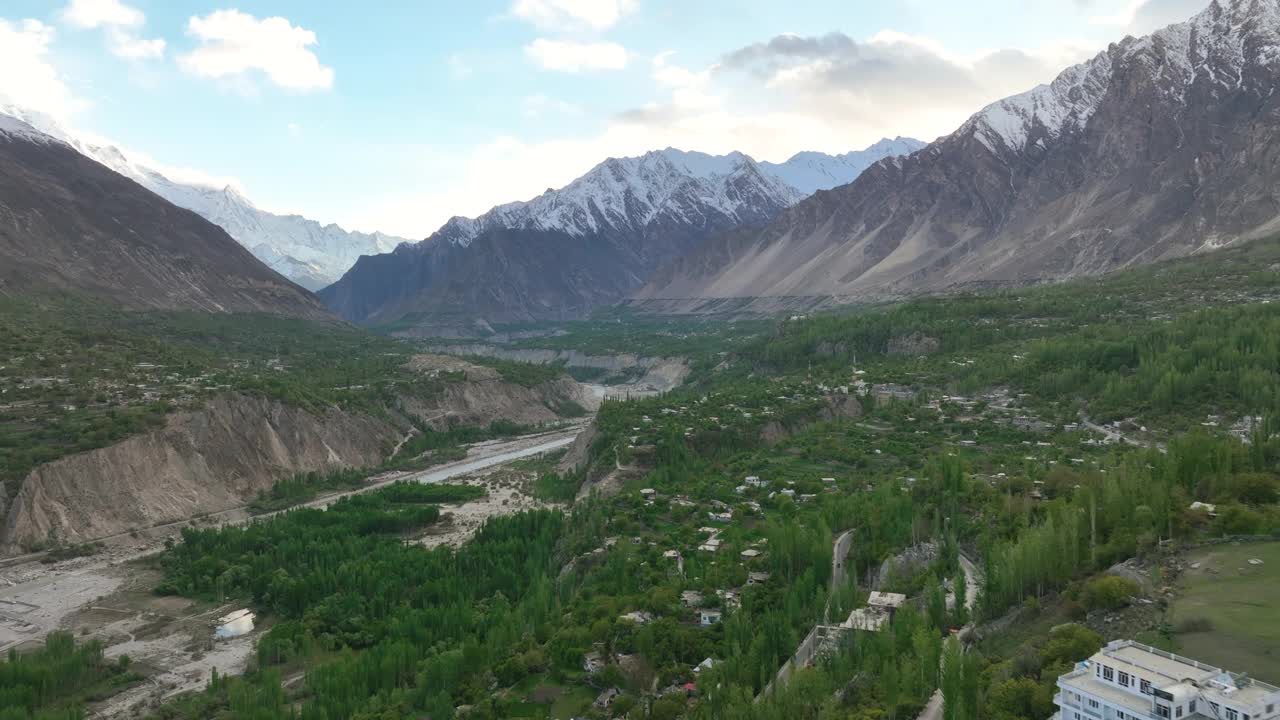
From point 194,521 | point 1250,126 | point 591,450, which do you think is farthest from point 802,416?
point 1250,126

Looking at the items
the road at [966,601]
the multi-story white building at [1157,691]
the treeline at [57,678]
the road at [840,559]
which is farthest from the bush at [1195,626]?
the treeline at [57,678]

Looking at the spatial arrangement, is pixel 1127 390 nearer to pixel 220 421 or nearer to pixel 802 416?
pixel 802 416

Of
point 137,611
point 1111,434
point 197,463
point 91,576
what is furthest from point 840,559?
point 197,463

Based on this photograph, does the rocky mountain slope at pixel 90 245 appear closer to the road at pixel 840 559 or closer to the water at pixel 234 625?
the water at pixel 234 625

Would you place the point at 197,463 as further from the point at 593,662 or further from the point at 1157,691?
the point at 1157,691

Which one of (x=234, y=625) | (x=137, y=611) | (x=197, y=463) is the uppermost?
(x=197, y=463)

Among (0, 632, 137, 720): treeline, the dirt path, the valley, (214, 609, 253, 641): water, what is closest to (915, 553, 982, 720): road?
the valley

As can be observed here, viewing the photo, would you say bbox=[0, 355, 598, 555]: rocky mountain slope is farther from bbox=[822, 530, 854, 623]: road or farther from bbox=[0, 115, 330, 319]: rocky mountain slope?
bbox=[0, 115, 330, 319]: rocky mountain slope
